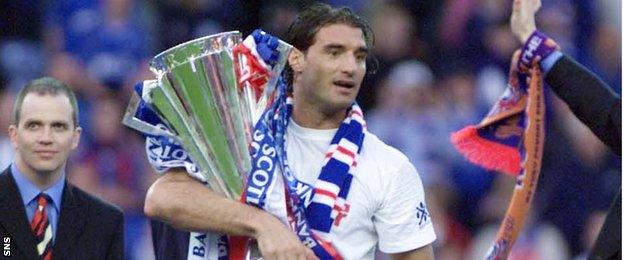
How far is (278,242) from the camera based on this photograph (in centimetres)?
382

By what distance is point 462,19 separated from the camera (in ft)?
24.7

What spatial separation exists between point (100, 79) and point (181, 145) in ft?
11.5

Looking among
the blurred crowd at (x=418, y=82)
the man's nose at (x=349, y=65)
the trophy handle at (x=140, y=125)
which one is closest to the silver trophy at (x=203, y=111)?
the trophy handle at (x=140, y=125)

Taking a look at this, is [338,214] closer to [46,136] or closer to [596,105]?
[596,105]

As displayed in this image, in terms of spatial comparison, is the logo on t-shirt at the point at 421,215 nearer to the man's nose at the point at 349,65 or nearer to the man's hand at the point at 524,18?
the man's nose at the point at 349,65

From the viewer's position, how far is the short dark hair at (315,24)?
4457 mm

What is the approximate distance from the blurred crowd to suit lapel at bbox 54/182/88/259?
2320mm

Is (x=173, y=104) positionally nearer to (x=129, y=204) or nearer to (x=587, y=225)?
(x=129, y=204)

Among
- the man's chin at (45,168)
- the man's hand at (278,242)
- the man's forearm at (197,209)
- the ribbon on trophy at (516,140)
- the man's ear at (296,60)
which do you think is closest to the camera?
the man's hand at (278,242)

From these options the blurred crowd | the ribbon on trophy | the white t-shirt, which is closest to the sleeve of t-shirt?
the white t-shirt

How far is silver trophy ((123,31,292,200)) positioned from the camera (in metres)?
4.01

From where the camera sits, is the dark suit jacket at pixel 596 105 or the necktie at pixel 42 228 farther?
the necktie at pixel 42 228

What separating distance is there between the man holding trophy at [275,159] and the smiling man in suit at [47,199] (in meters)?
0.59

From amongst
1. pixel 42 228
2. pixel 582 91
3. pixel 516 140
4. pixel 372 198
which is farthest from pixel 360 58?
pixel 42 228
